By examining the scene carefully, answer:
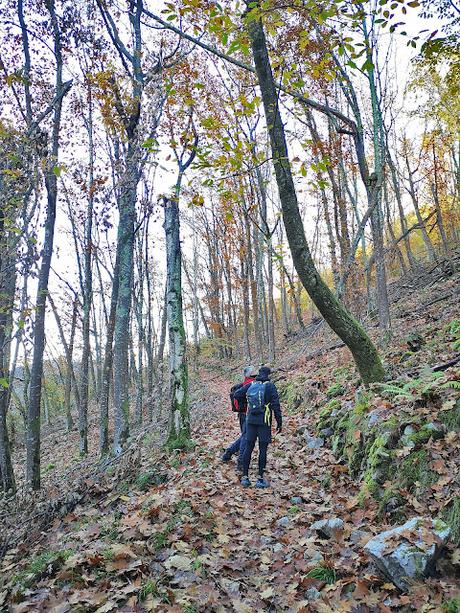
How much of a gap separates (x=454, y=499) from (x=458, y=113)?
69.4ft

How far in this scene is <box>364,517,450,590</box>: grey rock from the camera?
3.09m

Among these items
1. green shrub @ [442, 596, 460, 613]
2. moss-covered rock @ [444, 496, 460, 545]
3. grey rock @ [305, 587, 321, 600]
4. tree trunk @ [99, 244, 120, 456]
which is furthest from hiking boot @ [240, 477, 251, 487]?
tree trunk @ [99, 244, 120, 456]

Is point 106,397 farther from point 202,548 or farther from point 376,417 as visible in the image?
point 376,417

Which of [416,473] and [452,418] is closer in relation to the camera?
[416,473]

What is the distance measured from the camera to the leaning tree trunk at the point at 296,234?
239 inches

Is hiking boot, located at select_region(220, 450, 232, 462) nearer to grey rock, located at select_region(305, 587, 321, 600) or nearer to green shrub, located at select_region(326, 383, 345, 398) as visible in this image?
green shrub, located at select_region(326, 383, 345, 398)

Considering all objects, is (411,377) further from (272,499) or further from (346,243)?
(346,243)

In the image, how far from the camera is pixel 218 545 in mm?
4293

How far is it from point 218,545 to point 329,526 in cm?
126

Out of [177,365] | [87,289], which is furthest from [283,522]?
[87,289]

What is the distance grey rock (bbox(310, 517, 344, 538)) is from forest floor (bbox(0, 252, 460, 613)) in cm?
6

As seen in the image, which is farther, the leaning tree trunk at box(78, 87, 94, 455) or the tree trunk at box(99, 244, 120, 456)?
the leaning tree trunk at box(78, 87, 94, 455)

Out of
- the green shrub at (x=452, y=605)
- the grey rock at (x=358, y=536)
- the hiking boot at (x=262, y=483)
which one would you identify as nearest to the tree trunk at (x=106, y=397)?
the hiking boot at (x=262, y=483)

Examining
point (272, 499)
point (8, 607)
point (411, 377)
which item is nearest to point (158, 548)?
point (8, 607)
